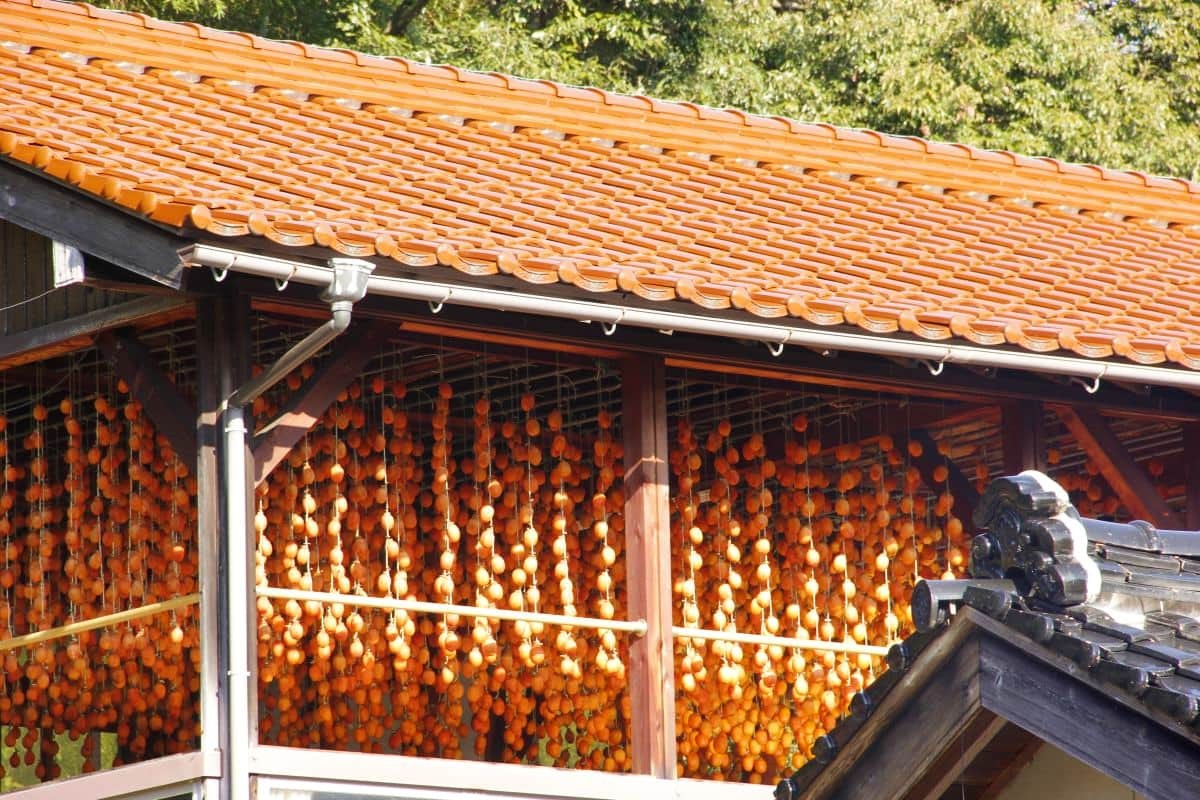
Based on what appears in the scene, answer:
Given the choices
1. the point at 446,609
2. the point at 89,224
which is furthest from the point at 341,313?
the point at 446,609

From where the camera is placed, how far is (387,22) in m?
17.7

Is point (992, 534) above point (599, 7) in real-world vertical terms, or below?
below

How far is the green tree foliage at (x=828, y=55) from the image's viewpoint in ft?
55.3

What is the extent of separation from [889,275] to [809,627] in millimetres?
1466

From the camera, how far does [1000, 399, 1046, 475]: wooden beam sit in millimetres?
8109

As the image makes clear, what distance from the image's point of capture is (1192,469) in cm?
854

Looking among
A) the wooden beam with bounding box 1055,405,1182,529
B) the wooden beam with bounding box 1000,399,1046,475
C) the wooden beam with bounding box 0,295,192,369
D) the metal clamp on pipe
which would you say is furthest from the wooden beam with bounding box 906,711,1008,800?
the wooden beam with bounding box 1055,405,1182,529

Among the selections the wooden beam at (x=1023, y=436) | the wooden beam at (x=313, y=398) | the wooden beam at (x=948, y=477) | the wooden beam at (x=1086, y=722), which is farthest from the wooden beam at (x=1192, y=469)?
the wooden beam at (x=1086, y=722)

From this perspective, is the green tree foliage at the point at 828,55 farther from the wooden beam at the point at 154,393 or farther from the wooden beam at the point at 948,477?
the wooden beam at the point at 154,393

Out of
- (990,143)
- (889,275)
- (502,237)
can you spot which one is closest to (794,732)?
(889,275)

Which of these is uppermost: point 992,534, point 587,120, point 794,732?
point 587,120

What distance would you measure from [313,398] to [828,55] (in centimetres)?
1153

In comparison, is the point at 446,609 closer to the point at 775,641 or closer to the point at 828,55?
the point at 775,641

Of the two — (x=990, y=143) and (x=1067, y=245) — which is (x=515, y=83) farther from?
(x=990, y=143)
